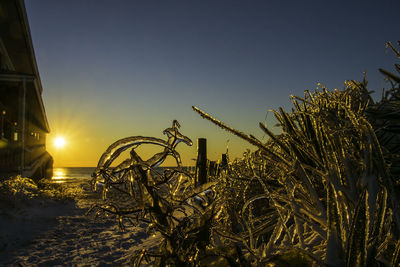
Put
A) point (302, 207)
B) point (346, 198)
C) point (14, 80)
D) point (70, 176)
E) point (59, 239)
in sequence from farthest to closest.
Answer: point (70, 176) < point (14, 80) < point (59, 239) < point (302, 207) < point (346, 198)

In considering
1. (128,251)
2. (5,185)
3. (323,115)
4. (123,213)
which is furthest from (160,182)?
→ (5,185)

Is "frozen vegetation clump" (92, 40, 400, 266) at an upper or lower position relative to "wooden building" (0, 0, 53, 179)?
lower

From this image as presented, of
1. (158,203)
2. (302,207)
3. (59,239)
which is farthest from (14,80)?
(302,207)

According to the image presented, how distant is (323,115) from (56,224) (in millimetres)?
6535

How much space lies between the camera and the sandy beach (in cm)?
382

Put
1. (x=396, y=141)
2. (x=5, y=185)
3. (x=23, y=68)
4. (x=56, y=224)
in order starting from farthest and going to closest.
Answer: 1. (x=23, y=68)
2. (x=5, y=185)
3. (x=56, y=224)
4. (x=396, y=141)

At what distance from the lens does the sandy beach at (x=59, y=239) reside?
3.82 m

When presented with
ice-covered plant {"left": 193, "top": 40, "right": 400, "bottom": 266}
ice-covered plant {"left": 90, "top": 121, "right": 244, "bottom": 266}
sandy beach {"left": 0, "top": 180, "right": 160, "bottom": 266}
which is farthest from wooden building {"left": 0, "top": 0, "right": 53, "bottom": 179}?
ice-covered plant {"left": 193, "top": 40, "right": 400, "bottom": 266}

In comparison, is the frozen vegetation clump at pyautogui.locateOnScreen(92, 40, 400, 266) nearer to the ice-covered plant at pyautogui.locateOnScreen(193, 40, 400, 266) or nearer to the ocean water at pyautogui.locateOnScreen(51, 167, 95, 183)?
the ice-covered plant at pyautogui.locateOnScreen(193, 40, 400, 266)

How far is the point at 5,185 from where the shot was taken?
696 centimetres

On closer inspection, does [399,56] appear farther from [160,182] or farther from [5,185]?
[5,185]

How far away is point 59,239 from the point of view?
486cm

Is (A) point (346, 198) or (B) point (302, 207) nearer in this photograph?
(A) point (346, 198)

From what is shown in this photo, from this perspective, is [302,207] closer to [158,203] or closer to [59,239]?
[158,203]
